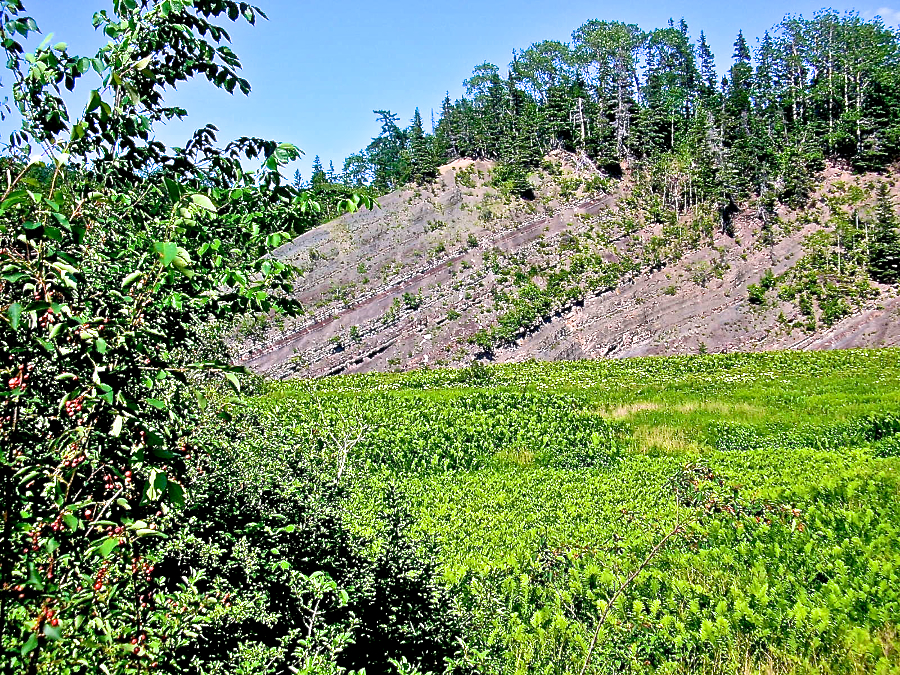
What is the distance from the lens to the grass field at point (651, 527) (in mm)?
4656

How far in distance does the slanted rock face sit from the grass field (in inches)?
1094

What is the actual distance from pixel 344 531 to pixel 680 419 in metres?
11.9

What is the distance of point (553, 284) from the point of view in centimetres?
4950

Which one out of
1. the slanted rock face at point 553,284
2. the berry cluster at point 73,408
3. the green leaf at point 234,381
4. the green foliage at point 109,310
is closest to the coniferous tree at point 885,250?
the slanted rock face at point 553,284

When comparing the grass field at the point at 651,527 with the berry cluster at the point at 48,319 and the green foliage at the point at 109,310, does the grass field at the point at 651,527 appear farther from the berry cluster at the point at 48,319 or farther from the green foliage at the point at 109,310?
the berry cluster at the point at 48,319

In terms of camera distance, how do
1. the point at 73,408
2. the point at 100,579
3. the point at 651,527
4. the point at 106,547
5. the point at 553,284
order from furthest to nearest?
1. the point at 553,284
2. the point at 651,527
3. the point at 100,579
4. the point at 73,408
5. the point at 106,547

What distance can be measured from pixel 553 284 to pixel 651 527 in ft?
142

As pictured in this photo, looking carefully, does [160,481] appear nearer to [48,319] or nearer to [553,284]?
[48,319]

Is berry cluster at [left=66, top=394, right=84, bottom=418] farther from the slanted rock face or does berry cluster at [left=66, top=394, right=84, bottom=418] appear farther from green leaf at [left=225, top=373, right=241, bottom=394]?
the slanted rock face

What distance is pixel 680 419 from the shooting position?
1516 centimetres

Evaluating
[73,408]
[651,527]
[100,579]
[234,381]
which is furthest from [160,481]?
[651,527]

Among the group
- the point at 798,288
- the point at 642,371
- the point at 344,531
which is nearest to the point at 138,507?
the point at 344,531

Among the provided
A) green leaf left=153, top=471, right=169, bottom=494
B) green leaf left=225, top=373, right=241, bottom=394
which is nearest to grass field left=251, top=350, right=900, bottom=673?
green leaf left=225, top=373, right=241, bottom=394

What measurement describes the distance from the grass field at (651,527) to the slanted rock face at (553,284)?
27794 mm
